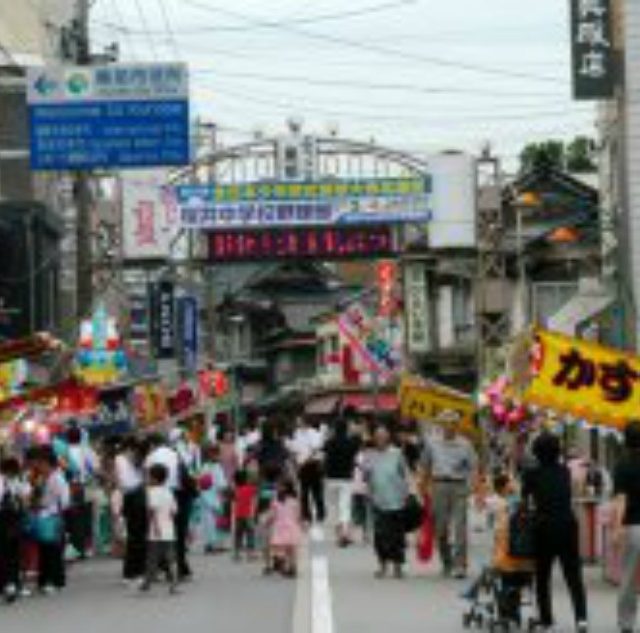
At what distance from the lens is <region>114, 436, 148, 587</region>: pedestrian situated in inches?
967

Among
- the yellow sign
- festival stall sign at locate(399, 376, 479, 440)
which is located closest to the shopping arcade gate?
the yellow sign

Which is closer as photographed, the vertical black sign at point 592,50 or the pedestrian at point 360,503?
the pedestrian at point 360,503

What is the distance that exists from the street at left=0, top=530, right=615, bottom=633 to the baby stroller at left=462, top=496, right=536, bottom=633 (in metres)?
0.44

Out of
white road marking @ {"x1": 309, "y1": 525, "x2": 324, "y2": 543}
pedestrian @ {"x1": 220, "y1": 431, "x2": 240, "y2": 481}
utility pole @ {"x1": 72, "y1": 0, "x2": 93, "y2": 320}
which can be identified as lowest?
white road marking @ {"x1": 309, "y1": 525, "x2": 324, "y2": 543}

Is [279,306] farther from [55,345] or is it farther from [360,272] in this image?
[55,345]

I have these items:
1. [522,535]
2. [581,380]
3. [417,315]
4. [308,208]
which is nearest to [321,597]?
[581,380]

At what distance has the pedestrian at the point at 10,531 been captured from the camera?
2281cm

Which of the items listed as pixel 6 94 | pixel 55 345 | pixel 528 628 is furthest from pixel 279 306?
pixel 528 628

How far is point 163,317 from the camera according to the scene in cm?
6469

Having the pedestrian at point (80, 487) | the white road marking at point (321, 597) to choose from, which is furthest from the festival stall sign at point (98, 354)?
the white road marking at point (321, 597)

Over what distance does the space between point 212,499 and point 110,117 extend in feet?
23.9

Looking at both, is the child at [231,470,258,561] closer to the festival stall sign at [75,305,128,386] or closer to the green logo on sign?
the green logo on sign

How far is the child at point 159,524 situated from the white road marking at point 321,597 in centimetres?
155

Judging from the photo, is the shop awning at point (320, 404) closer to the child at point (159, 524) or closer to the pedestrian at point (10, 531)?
the child at point (159, 524)
